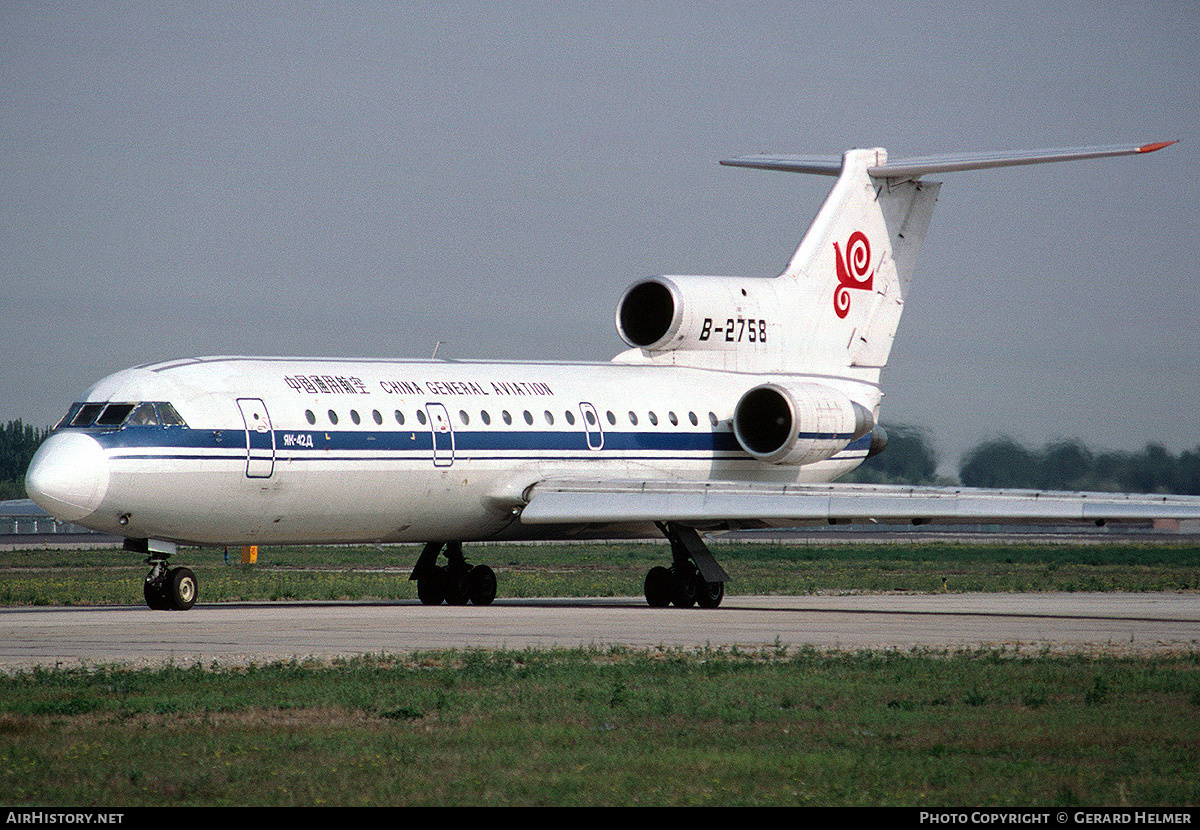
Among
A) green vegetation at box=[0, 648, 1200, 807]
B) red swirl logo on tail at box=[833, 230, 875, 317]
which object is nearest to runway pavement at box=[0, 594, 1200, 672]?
green vegetation at box=[0, 648, 1200, 807]

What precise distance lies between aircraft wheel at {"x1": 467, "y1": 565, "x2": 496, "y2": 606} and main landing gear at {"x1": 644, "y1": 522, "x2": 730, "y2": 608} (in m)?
2.88

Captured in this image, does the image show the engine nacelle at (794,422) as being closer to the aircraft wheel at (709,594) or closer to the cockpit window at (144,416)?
the aircraft wheel at (709,594)

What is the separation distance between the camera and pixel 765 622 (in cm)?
2327

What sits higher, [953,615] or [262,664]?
[953,615]

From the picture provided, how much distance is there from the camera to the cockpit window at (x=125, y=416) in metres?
24.2

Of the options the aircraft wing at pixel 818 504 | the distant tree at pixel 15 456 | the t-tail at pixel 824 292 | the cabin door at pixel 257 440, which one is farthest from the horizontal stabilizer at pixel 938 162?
the distant tree at pixel 15 456

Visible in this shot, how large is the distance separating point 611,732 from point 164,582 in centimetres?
1413

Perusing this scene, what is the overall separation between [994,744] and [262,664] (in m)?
8.07

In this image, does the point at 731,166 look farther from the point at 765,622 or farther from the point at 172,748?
the point at 172,748

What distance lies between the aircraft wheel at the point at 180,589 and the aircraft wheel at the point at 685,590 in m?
8.42

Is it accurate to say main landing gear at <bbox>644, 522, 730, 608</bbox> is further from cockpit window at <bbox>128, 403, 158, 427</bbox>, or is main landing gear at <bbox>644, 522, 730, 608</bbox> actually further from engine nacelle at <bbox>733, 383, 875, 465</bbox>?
cockpit window at <bbox>128, 403, 158, 427</bbox>

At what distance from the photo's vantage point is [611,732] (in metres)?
12.4

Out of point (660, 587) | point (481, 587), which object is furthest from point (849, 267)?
point (481, 587)
